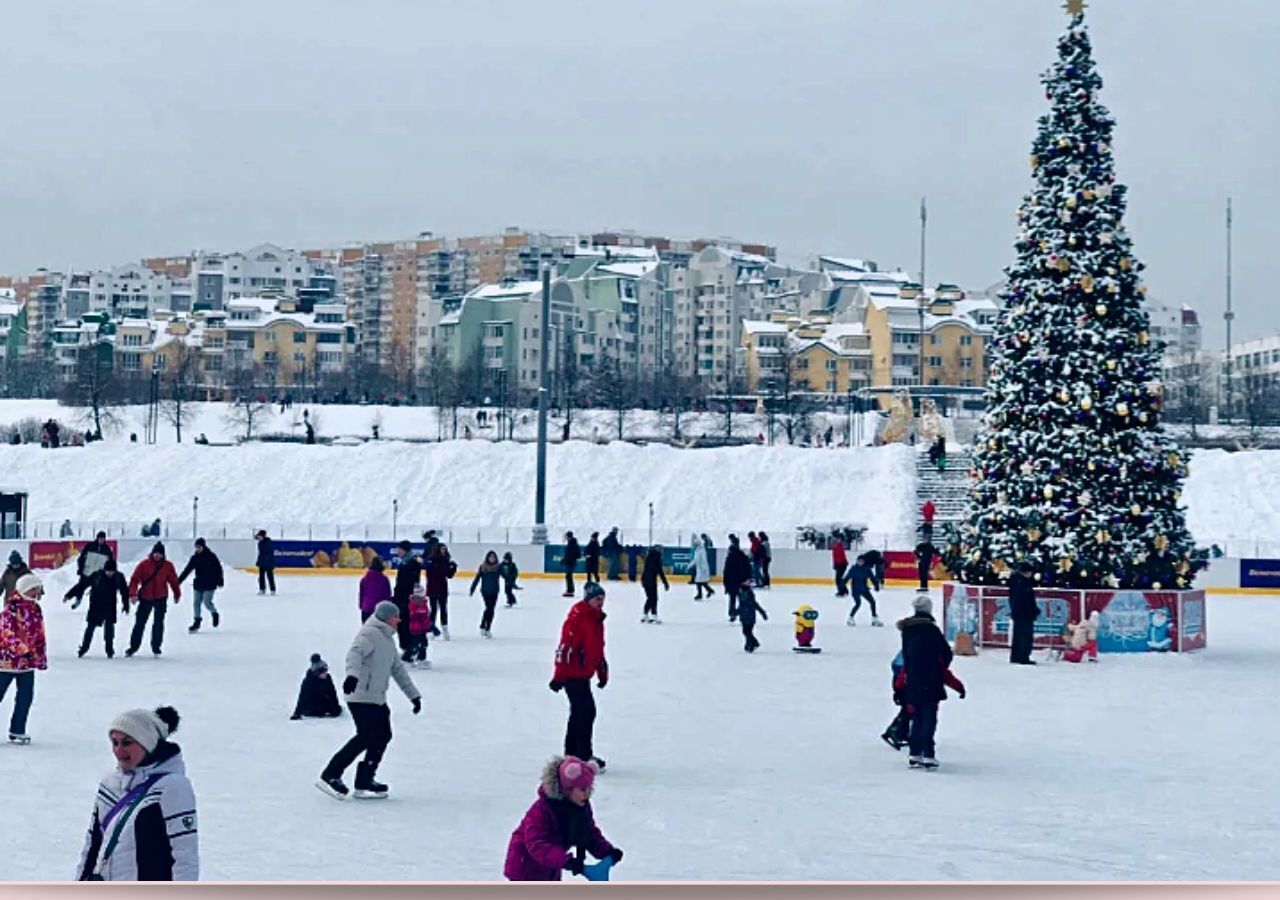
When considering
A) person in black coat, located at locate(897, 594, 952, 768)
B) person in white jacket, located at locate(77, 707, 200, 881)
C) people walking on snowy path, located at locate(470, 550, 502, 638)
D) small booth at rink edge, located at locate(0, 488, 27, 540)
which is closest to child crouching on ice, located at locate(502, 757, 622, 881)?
person in white jacket, located at locate(77, 707, 200, 881)

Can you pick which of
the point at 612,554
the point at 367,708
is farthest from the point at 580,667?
the point at 612,554

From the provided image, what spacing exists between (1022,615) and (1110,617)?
6.40ft

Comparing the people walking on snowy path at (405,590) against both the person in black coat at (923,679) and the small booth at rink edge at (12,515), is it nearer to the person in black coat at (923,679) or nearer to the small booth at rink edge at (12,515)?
the person in black coat at (923,679)

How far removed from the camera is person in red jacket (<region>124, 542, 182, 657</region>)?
17.2 meters

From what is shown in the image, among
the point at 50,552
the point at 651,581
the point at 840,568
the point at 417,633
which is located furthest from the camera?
the point at 50,552

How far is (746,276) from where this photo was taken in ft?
421

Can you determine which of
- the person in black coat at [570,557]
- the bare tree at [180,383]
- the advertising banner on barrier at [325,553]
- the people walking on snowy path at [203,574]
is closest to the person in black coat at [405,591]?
the people walking on snowy path at [203,574]

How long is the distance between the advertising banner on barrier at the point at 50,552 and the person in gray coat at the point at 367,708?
24746 millimetres

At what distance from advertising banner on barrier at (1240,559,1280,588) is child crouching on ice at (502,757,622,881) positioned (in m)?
29.1

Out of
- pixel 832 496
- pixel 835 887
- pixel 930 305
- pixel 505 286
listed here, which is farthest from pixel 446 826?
pixel 505 286

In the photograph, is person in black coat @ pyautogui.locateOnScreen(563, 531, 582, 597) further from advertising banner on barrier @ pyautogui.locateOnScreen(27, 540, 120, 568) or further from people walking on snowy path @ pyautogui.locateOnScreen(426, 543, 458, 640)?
advertising banner on barrier @ pyautogui.locateOnScreen(27, 540, 120, 568)

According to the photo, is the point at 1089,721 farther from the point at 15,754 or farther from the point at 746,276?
the point at 746,276

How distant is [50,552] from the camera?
3338 cm

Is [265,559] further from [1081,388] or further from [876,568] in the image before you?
[1081,388]
